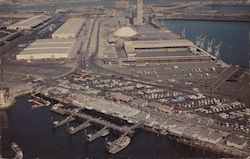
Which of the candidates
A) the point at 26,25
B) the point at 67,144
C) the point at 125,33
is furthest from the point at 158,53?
the point at 26,25

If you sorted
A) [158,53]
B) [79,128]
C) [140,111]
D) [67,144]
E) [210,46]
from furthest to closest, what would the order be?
[210,46]
[158,53]
[140,111]
[79,128]
[67,144]

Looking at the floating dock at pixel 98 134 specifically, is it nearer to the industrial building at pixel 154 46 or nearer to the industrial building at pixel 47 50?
the industrial building at pixel 47 50

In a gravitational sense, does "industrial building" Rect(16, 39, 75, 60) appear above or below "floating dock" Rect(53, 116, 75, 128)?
above

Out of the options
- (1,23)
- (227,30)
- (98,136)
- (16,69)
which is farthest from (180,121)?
(1,23)

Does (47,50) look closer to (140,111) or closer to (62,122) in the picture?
(62,122)

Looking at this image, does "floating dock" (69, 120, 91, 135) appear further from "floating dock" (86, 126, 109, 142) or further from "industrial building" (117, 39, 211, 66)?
"industrial building" (117, 39, 211, 66)

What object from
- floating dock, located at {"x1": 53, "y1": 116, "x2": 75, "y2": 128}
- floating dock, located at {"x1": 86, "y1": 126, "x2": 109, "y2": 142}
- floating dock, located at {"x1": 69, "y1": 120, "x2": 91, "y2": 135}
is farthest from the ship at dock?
floating dock, located at {"x1": 53, "y1": 116, "x2": 75, "y2": 128}

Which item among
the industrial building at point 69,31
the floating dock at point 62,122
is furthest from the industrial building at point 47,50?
the floating dock at point 62,122
